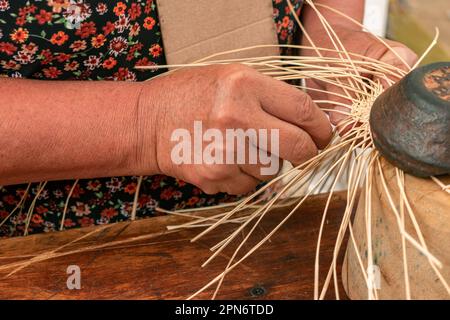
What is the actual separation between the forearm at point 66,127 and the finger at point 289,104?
0.59 feet

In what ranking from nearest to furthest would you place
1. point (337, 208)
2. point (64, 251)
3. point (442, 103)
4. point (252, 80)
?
point (442, 103)
point (252, 80)
point (64, 251)
point (337, 208)

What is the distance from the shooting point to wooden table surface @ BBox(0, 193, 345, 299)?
79 centimetres

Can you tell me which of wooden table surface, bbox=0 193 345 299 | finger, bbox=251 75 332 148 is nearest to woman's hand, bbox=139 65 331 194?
finger, bbox=251 75 332 148

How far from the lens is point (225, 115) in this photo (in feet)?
2.41

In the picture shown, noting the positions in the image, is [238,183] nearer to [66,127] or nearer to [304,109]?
[304,109]

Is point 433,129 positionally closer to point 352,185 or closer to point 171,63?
point 352,185

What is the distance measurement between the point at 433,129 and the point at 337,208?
402 mm

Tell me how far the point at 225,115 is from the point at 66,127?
23cm

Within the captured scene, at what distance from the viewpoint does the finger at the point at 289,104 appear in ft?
2.46

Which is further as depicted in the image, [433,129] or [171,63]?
[171,63]

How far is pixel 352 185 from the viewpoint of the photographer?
0.78m

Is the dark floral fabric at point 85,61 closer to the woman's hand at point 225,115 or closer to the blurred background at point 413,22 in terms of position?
the woman's hand at point 225,115

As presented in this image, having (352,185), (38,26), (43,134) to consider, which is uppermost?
(38,26)
